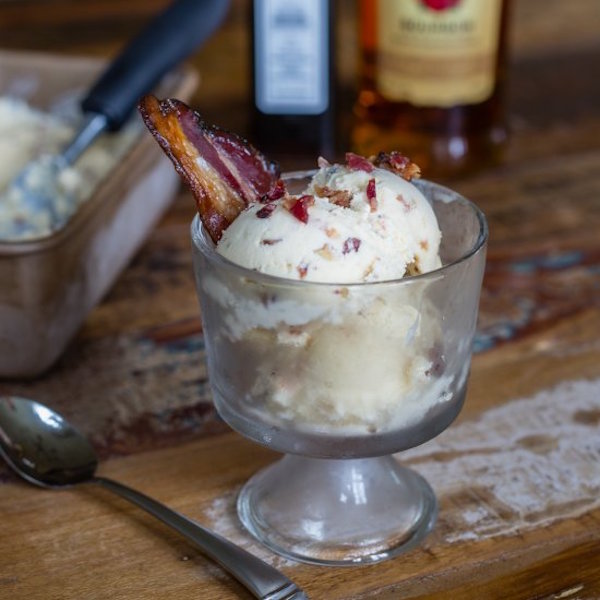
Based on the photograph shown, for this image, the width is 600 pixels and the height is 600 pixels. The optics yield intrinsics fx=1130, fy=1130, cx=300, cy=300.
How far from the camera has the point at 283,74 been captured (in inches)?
45.7

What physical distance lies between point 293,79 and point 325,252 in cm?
62

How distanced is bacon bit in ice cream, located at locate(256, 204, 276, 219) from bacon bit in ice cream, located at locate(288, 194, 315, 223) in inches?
0.4

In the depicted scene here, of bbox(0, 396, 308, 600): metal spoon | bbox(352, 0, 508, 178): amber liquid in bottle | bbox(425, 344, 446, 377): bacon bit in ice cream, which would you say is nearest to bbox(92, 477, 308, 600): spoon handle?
bbox(0, 396, 308, 600): metal spoon

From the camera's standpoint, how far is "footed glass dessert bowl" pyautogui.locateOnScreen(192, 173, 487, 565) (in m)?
0.56

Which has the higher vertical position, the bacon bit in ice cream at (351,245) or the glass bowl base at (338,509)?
the bacon bit in ice cream at (351,245)

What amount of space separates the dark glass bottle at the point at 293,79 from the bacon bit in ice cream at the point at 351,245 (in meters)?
0.60

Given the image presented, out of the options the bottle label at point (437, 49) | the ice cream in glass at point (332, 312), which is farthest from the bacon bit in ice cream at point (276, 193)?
the bottle label at point (437, 49)

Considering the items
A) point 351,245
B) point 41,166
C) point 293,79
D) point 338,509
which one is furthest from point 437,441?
point 293,79

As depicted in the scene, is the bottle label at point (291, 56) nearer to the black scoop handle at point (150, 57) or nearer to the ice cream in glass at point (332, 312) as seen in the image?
the black scoop handle at point (150, 57)

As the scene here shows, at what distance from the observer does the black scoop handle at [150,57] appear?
3.26 feet

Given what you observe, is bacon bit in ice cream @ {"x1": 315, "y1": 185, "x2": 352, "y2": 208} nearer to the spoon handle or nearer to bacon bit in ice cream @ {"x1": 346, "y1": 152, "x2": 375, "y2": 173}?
bacon bit in ice cream @ {"x1": 346, "y1": 152, "x2": 375, "y2": 173}

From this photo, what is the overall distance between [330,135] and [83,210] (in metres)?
0.43

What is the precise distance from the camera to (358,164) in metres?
0.62

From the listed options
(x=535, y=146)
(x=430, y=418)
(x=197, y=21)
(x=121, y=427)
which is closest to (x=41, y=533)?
(x=121, y=427)
